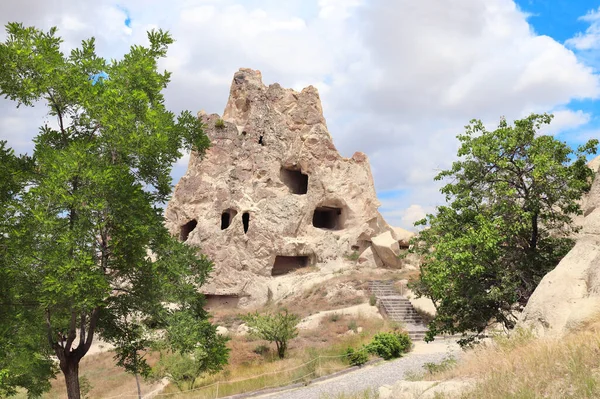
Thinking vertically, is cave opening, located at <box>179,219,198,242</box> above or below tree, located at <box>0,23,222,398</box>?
above

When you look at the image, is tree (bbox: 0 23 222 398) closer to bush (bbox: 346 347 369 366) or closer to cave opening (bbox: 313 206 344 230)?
bush (bbox: 346 347 369 366)

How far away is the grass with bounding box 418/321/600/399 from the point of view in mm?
4598

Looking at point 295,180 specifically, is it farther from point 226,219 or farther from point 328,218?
point 226,219

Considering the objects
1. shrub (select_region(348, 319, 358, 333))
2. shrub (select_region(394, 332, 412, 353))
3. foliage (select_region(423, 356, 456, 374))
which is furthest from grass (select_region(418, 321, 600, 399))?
shrub (select_region(348, 319, 358, 333))

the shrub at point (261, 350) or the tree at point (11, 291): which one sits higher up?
the tree at point (11, 291)

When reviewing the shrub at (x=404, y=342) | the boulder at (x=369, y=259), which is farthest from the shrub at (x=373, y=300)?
the shrub at (x=404, y=342)

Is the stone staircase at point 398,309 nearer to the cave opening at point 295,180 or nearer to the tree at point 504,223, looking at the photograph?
the tree at point 504,223

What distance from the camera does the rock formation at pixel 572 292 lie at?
20.8 ft

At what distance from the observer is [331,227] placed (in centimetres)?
4078

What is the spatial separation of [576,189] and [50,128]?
37.2 ft

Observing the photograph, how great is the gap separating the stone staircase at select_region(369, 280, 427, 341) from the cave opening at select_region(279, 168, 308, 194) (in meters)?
14.7

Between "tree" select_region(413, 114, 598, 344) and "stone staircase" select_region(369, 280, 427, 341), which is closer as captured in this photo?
"tree" select_region(413, 114, 598, 344)

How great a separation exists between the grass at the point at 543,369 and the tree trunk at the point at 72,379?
305 inches

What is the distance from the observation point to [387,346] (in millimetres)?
16844
